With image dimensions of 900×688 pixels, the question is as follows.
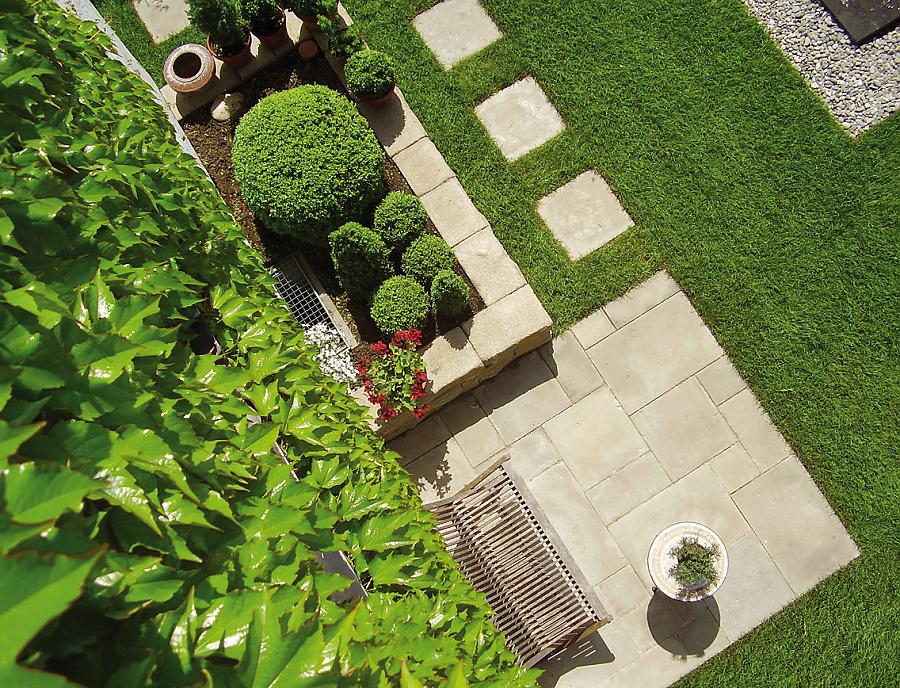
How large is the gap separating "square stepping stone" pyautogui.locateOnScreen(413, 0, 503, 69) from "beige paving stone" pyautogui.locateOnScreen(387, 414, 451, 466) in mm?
3736

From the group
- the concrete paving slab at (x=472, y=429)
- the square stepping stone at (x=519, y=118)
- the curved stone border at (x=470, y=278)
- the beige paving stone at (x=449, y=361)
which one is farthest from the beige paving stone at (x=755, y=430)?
the square stepping stone at (x=519, y=118)

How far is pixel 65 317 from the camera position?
A: 1.47 meters

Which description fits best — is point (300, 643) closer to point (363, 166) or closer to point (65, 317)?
point (65, 317)

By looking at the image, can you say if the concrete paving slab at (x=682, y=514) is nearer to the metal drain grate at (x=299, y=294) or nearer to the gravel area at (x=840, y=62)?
the metal drain grate at (x=299, y=294)

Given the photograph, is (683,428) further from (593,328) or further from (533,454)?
(533,454)

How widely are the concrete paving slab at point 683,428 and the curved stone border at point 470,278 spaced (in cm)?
123

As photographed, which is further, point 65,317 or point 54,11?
point 54,11

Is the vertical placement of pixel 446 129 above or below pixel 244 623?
below

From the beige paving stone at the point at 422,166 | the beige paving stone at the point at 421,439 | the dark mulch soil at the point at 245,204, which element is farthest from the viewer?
the beige paving stone at the point at 422,166

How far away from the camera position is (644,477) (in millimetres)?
5102

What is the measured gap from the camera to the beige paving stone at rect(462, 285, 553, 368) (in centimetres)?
497

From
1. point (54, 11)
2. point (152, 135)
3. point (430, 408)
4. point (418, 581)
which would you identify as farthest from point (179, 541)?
point (430, 408)

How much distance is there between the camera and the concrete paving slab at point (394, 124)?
5.50 metres

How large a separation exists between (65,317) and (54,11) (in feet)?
8.71
